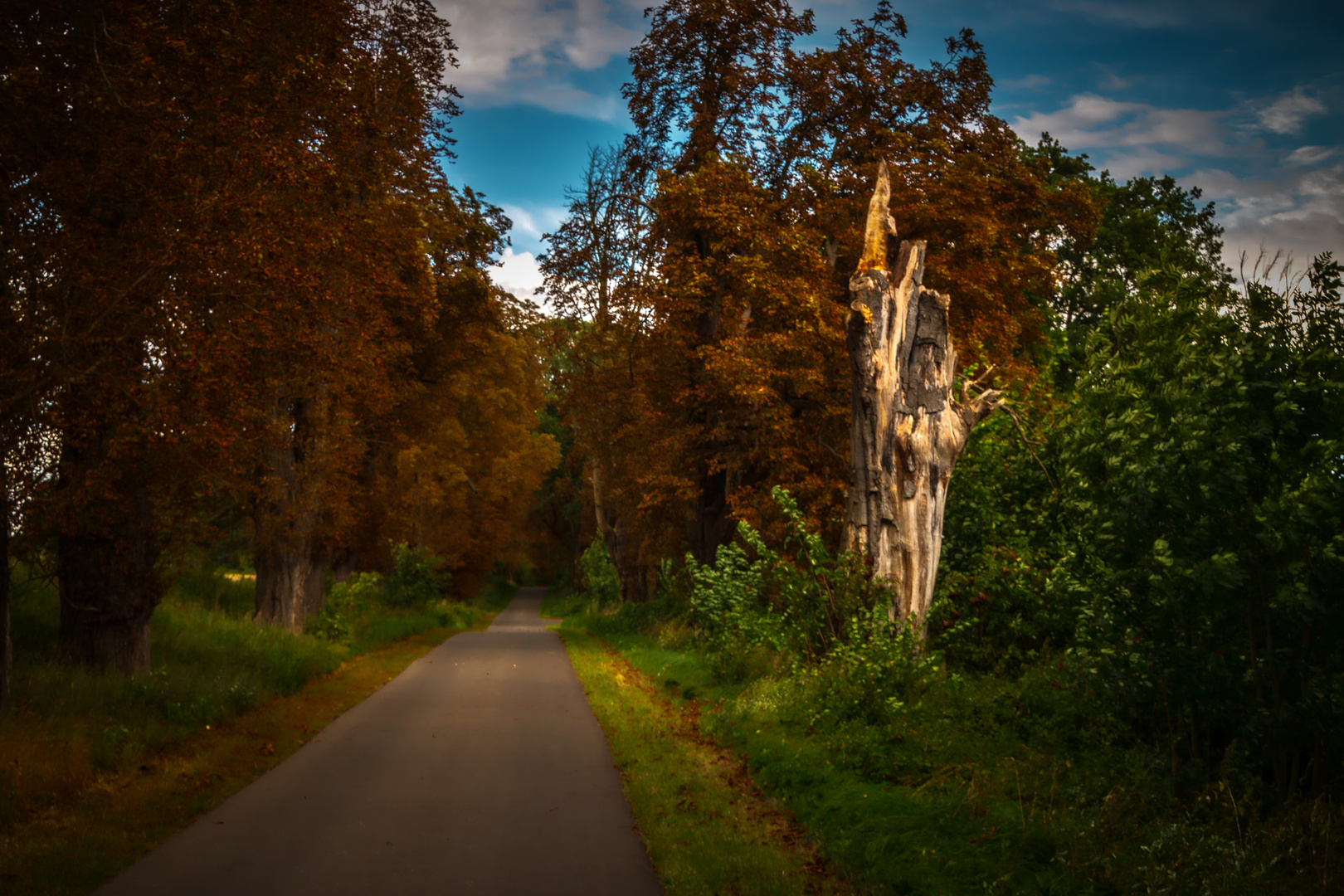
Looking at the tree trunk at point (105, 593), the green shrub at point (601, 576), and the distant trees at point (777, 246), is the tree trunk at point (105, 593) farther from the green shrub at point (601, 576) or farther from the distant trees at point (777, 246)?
the green shrub at point (601, 576)

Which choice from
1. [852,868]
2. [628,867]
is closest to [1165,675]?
[852,868]

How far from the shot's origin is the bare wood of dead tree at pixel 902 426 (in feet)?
37.8

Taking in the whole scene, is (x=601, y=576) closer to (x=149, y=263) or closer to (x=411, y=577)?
(x=411, y=577)

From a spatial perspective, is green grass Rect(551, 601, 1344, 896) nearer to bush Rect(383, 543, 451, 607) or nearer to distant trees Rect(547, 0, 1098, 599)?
distant trees Rect(547, 0, 1098, 599)

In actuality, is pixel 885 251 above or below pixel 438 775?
above

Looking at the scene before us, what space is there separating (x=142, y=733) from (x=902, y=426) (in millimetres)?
8958

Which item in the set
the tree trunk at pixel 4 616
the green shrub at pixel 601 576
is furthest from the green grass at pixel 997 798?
the green shrub at pixel 601 576

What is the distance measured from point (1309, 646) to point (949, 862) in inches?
93.8

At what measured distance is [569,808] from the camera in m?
7.54

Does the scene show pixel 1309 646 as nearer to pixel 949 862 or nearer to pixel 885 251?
pixel 949 862

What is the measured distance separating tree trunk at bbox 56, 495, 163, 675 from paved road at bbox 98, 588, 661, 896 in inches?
101

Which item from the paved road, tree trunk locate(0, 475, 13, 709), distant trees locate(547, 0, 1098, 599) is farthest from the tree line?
tree trunk locate(0, 475, 13, 709)

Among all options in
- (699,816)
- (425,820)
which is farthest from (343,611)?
(699,816)

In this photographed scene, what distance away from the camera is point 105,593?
10.6 metres
